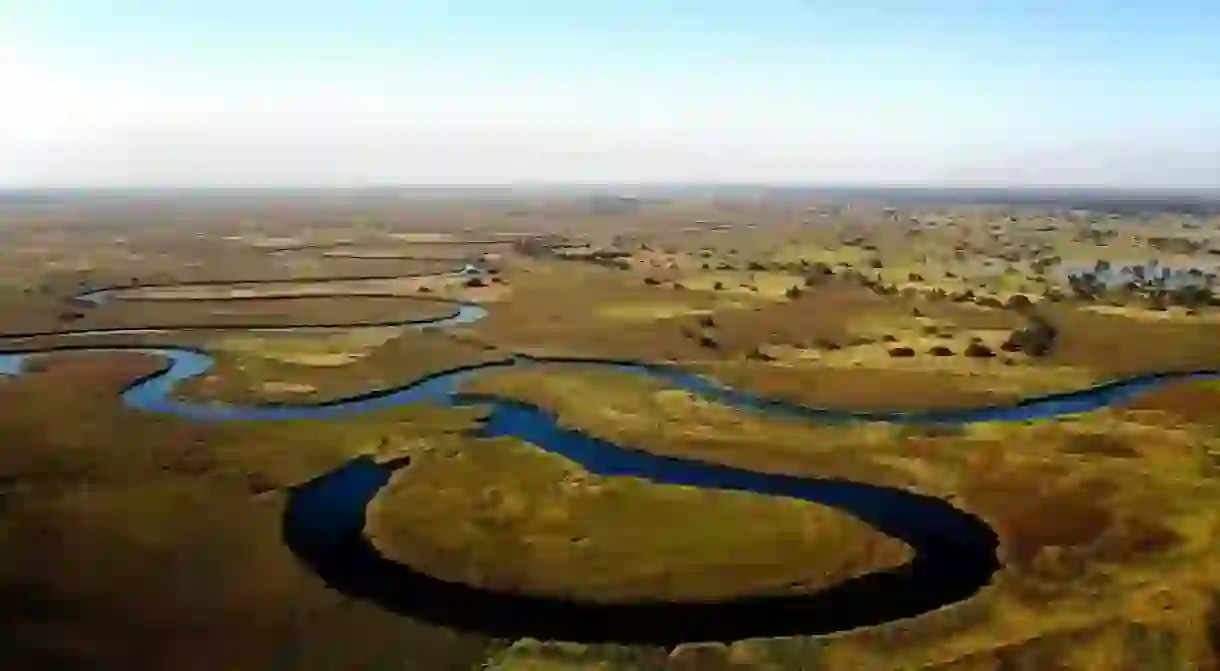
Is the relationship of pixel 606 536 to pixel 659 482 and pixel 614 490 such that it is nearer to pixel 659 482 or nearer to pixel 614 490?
pixel 614 490

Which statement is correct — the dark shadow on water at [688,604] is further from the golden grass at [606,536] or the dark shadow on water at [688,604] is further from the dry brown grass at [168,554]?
the dry brown grass at [168,554]

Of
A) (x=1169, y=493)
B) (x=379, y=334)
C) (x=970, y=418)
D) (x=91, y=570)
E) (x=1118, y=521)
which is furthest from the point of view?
(x=379, y=334)

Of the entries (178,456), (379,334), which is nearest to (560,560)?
(178,456)

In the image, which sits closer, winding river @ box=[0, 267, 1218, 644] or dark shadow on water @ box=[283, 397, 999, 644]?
dark shadow on water @ box=[283, 397, 999, 644]

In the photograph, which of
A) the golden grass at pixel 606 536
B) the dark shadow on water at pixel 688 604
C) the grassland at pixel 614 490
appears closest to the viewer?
the grassland at pixel 614 490

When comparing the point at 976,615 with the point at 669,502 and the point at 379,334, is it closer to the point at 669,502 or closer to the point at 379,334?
the point at 669,502

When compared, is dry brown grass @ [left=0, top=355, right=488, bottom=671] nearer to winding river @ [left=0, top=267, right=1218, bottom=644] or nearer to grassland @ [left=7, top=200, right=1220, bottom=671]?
grassland @ [left=7, top=200, right=1220, bottom=671]

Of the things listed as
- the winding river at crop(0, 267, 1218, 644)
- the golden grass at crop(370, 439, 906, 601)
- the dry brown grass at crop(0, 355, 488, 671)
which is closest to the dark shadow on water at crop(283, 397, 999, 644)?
the winding river at crop(0, 267, 1218, 644)

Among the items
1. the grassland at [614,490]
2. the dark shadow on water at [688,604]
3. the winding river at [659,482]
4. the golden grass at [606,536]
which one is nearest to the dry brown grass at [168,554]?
the grassland at [614,490]
